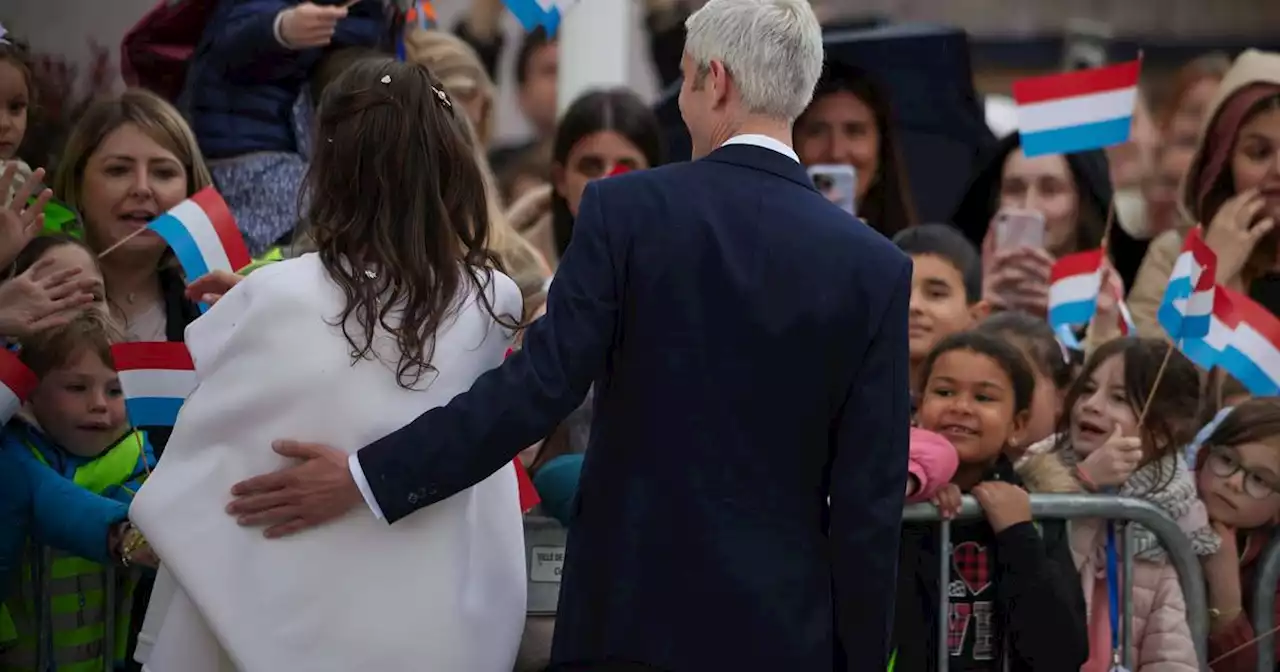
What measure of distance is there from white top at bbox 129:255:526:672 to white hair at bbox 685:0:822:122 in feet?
2.51

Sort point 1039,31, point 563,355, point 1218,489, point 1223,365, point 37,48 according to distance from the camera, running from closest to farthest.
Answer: point 563,355 < point 1218,489 < point 1223,365 < point 37,48 < point 1039,31

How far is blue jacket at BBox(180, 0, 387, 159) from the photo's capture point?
682 centimetres

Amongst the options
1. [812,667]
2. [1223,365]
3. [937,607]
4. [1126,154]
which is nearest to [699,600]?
[812,667]

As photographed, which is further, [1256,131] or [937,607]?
[1256,131]

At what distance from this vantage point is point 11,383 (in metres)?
5.35

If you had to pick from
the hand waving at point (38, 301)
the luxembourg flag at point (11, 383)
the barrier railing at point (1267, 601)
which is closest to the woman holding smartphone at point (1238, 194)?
the barrier railing at point (1267, 601)

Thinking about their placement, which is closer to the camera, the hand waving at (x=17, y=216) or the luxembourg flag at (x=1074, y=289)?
the hand waving at (x=17, y=216)

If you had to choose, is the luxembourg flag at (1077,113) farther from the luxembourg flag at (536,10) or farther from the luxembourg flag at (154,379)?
the luxembourg flag at (154,379)

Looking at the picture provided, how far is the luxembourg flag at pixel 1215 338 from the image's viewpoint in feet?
23.0

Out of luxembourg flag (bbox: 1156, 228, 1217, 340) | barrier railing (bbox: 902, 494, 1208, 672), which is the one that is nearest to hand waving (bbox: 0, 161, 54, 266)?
barrier railing (bbox: 902, 494, 1208, 672)

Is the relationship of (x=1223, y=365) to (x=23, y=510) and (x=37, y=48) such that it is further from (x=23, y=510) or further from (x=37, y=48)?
(x=37, y=48)

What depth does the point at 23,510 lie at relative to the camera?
5.34 meters

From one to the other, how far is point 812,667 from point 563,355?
0.79 m

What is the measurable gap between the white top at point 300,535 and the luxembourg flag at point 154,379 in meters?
0.79
